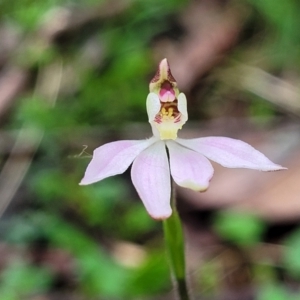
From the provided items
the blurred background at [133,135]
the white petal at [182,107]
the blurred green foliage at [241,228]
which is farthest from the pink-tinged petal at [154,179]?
the blurred green foliage at [241,228]

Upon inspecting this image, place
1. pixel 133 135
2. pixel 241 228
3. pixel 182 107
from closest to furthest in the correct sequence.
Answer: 1. pixel 182 107
2. pixel 241 228
3. pixel 133 135

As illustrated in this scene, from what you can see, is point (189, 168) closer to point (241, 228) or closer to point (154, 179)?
point (154, 179)

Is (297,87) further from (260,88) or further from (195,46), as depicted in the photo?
(195,46)

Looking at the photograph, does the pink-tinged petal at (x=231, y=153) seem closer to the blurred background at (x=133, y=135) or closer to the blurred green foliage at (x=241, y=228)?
the blurred background at (x=133, y=135)

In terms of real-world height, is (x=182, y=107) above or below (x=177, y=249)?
above

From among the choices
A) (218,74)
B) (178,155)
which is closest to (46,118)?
(218,74)

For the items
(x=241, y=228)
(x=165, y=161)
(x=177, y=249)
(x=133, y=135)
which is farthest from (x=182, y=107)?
(x=133, y=135)

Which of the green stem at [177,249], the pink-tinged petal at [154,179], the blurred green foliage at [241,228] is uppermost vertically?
the blurred green foliage at [241,228]
